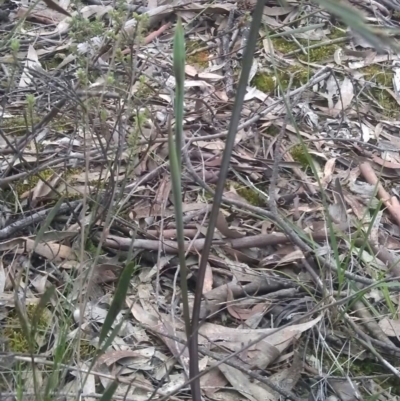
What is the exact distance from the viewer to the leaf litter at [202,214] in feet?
3.87

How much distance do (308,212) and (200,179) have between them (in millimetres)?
285

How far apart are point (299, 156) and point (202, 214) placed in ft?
1.32

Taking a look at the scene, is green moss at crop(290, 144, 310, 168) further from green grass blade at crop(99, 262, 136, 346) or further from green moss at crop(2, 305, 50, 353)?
green grass blade at crop(99, 262, 136, 346)

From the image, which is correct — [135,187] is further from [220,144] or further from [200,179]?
[220,144]

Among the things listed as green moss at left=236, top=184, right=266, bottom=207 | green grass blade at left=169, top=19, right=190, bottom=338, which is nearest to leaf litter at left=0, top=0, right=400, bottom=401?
green moss at left=236, top=184, right=266, bottom=207

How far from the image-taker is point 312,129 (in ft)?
6.18

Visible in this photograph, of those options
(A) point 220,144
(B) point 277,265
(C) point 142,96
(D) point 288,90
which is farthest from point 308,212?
(C) point 142,96

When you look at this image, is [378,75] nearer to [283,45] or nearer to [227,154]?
[283,45]

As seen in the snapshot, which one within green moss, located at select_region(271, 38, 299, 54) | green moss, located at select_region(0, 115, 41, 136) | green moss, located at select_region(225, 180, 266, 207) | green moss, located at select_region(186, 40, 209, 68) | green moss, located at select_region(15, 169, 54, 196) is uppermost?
green moss, located at select_region(271, 38, 299, 54)

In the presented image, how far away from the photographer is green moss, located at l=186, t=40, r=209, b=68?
210cm

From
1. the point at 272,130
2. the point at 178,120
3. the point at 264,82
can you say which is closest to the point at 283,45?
the point at 264,82

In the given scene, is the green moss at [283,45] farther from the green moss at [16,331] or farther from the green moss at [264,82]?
the green moss at [16,331]

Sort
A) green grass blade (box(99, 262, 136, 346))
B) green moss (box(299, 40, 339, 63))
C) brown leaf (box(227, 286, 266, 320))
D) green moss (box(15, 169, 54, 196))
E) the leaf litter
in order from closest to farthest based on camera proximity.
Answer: green grass blade (box(99, 262, 136, 346)) → the leaf litter → brown leaf (box(227, 286, 266, 320)) → green moss (box(15, 169, 54, 196)) → green moss (box(299, 40, 339, 63))

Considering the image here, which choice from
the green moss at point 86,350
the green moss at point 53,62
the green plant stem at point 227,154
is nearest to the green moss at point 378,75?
the green moss at point 53,62
